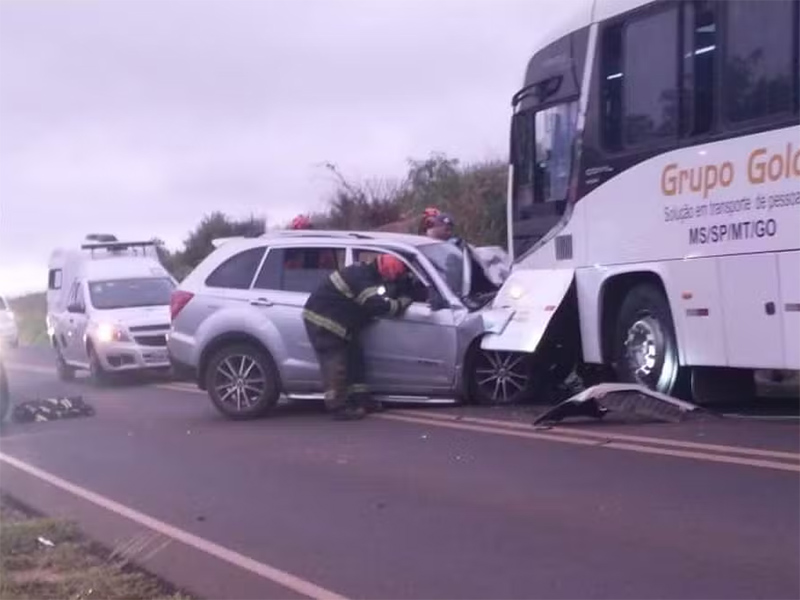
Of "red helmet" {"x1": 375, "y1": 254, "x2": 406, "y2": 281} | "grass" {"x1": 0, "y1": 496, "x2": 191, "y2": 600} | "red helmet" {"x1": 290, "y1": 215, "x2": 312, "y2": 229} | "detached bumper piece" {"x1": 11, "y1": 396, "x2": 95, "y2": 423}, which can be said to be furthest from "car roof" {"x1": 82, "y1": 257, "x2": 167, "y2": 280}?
"grass" {"x1": 0, "y1": 496, "x2": 191, "y2": 600}

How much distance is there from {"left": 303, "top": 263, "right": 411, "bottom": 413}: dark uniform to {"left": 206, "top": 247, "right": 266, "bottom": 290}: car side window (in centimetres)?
109

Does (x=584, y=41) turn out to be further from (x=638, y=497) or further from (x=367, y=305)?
(x=638, y=497)

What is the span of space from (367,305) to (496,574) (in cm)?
719

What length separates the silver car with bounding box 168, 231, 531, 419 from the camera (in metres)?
14.8

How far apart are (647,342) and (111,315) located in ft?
37.6

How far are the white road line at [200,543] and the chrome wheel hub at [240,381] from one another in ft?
9.97

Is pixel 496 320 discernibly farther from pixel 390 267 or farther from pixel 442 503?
pixel 442 503

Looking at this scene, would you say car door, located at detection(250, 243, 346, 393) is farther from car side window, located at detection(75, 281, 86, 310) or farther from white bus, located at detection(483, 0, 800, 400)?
car side window, located at detection(75, 281, 86, 310)

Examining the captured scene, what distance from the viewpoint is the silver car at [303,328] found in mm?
14844

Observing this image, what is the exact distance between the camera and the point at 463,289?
15383 mm

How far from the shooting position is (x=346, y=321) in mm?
14547

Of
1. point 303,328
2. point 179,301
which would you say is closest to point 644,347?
point 303,328

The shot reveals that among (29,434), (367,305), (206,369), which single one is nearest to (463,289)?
(367,305)

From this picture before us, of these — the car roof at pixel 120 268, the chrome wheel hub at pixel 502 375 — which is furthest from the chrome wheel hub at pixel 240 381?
the car roof at pixel 120 268
